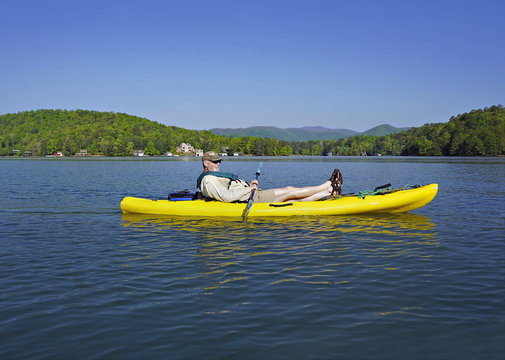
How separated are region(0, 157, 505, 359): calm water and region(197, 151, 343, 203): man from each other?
1170 mm

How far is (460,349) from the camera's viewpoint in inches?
155

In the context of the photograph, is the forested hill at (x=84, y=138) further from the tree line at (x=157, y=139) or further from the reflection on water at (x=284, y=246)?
the reflection on water at (x=284, y=246)

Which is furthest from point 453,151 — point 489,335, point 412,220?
point 489,335

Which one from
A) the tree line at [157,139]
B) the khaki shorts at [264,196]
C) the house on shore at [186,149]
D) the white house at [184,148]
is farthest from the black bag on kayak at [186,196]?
the white house at [184,148]

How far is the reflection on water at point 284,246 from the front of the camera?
20.4ft

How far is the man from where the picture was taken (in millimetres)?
10977

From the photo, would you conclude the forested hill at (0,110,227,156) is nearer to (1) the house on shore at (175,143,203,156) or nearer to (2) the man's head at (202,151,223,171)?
(1) the house on shore at (175,143,203,156)

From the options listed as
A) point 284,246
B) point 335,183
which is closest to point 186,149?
point 335,183

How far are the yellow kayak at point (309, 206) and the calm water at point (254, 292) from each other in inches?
39.6

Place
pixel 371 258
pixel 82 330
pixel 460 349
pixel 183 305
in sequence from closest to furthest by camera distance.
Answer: pixel 460 349 < pixel 82 330 < pixel 183 305 < pixel 371 258

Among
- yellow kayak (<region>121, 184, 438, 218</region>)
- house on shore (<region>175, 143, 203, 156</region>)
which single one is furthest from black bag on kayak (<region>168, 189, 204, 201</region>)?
house on shore (<region>175, 143, 203, 156</region>)

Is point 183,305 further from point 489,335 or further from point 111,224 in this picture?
point 111,224

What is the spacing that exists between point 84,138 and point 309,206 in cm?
17467

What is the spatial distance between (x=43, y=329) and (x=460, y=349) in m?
4.12
